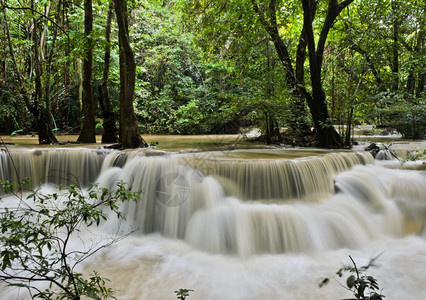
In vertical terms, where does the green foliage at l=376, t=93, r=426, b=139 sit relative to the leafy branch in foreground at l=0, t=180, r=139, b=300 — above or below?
above

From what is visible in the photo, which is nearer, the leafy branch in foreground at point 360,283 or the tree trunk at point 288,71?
the leafy branch in foreground at point 360,283

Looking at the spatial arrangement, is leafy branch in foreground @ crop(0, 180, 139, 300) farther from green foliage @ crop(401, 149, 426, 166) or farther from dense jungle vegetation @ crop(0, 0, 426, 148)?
green foliage @ crop(401, 149, 426, 166)

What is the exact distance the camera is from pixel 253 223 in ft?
14.3

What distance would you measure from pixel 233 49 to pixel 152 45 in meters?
8.25

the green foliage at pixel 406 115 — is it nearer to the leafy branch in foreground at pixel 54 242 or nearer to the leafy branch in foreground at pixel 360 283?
the leafy branch in foreground at pixel 360 283

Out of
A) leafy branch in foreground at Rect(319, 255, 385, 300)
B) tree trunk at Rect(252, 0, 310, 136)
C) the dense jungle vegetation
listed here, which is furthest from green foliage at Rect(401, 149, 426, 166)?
leafy branch in foreground at Rect(319, 255, 385, 300)

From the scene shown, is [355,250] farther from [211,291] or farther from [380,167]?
[380,167]

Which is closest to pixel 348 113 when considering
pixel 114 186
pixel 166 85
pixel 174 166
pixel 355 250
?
pixel 355 250

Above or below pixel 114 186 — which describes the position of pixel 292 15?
above

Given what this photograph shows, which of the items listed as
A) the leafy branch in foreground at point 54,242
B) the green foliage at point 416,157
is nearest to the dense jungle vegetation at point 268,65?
the green foliage at point 416,157

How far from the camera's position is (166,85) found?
1550 cm

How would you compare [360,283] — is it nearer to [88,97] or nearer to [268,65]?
[268,65]

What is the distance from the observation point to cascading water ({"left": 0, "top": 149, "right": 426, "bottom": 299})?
11.0 ft

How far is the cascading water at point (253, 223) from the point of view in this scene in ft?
11.0
